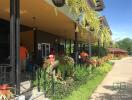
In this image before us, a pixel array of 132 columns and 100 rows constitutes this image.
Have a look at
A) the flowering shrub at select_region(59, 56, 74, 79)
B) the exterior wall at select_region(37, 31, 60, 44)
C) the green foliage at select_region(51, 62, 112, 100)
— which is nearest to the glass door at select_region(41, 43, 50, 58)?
the exterior wall at select_region(37, 31, 60, 44)

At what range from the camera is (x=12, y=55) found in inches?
408

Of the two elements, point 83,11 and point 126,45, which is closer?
point 83,11

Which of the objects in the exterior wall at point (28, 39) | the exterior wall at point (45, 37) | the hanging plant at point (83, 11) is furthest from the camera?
the exterior wall at point (45, 37)

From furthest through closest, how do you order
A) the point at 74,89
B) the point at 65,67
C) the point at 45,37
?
the point at 45,37 → the point at 65,67 → the point at 74,89

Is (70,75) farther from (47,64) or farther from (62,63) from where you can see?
(47,64)

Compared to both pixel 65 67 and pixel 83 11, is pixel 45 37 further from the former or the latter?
pixel 83 11

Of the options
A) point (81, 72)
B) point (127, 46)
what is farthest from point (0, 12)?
point (127, 46)

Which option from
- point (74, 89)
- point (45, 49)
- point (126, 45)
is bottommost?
point (74, 89)

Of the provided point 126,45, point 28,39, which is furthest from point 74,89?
point 126,45

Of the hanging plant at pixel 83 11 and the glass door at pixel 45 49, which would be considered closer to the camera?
the hanging plant at pixel 83 11

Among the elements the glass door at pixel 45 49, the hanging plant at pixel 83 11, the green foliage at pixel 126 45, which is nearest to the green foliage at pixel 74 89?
the hanging plant at pixel 83 11

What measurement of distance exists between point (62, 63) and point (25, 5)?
392 centimetres

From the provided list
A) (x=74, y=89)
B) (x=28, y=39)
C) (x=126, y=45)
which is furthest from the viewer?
(x=126, y=45)

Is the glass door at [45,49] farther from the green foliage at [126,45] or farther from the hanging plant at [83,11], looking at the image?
the green foliage at [126,45]
